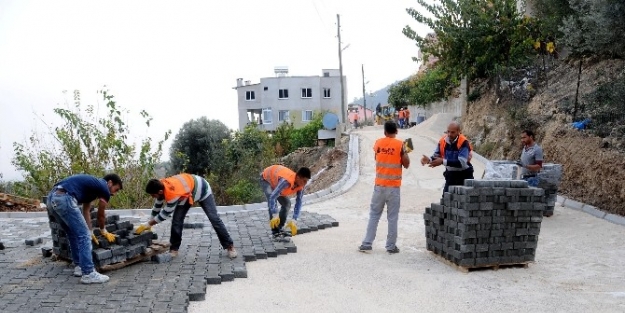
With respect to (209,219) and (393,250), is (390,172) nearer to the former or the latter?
(393,250)

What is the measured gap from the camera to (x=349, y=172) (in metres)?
15.9

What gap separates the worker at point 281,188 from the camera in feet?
22.8

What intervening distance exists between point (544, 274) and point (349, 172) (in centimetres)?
1003

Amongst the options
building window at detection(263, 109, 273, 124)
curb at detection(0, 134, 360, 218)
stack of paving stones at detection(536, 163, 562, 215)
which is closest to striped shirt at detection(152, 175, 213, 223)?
curb at detection(0, 134, 360, 218)

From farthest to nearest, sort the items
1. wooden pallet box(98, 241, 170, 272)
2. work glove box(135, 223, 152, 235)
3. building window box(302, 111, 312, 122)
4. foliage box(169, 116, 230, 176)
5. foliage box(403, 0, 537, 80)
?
building window box(302, 111, 312, 122) → foliage box(169, 116, 230, 176) → foliage box(403, 0, 537, 80) → work glove box(135, 223, 152, 235) → wooden pallet box(98, 241, 170, 272)

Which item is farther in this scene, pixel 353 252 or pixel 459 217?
pixel 353 252

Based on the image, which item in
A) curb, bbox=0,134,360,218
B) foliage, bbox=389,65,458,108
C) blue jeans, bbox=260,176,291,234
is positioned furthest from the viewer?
foliage, bbox=389,65,458,108

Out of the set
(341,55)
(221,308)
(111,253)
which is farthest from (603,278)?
(341,55)

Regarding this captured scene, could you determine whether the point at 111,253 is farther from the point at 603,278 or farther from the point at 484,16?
the point at 484,16

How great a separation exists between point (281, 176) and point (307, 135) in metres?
21.9

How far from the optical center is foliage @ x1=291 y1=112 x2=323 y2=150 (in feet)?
93.3

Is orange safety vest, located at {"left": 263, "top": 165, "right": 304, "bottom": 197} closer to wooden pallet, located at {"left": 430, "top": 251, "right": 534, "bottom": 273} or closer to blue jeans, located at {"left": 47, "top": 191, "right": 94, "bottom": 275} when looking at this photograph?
wooden pallet, located at {"left": 430, "top": 251, "right": 534, "bottom": 273}

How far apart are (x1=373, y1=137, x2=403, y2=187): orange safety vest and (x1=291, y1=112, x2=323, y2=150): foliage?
21.1m

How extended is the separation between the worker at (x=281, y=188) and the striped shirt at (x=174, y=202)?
97 centimetres
